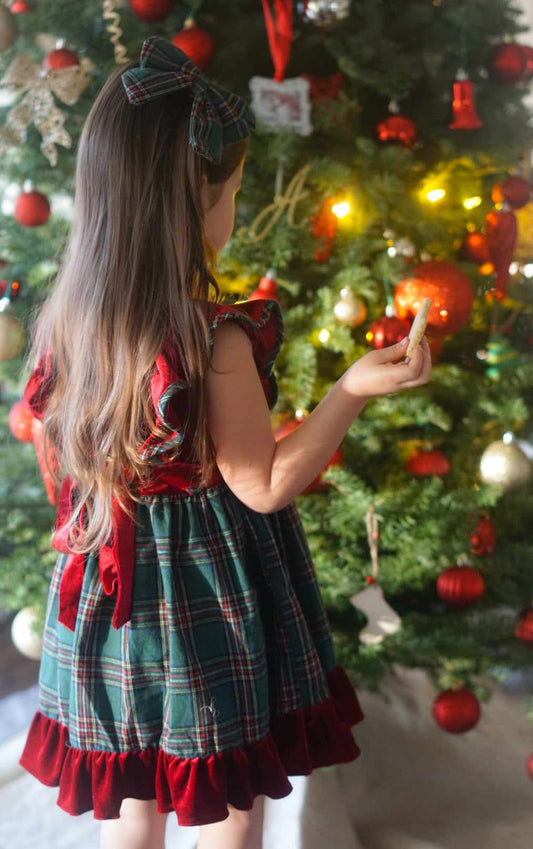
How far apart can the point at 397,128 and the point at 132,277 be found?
0.65 meters

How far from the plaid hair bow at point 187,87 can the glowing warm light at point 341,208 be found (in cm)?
44

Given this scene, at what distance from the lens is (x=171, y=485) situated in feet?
2.60

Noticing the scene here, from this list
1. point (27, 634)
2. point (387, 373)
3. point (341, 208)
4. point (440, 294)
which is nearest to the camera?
point (387, 373)

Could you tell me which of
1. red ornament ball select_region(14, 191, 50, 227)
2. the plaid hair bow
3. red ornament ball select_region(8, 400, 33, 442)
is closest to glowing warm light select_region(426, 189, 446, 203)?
the plaid hair bow

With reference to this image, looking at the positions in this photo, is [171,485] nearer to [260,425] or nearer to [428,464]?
[260,425]

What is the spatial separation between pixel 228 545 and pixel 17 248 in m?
0.77

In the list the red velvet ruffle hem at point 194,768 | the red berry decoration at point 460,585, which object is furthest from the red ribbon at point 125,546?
the red berry decoration at point 460,585

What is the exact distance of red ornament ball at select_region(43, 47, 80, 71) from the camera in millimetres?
1126

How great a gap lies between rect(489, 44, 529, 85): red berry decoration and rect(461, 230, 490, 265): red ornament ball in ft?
0.81

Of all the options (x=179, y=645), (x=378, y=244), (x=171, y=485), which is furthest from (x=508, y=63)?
(x=179, y=645)

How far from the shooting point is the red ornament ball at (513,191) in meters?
1.21

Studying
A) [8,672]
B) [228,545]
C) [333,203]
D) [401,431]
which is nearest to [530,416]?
[401,431]

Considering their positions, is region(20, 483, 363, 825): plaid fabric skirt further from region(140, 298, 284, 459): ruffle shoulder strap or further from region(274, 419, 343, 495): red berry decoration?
region(274, 419, 343, 495): red berry decoration

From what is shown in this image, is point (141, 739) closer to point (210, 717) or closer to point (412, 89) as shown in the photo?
point (210, 717)
